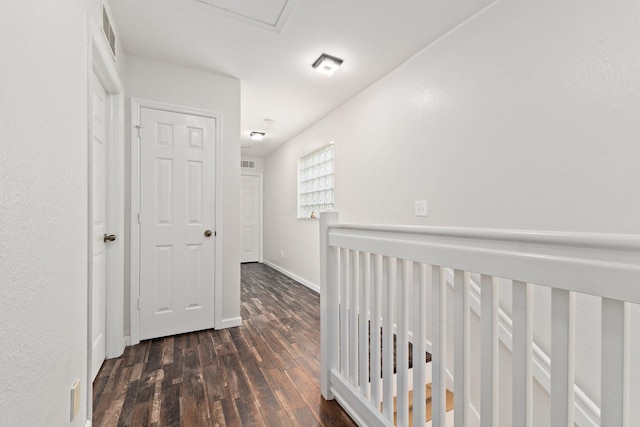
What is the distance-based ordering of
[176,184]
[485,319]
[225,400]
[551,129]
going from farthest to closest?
[176,184]
[225,400]
[551,129]
[485,319]

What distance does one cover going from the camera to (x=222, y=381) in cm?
186

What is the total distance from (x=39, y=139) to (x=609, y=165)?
7.40ft

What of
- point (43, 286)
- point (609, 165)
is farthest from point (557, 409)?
point (43, 286)

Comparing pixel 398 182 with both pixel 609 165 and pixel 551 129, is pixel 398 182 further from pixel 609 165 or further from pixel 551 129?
pixel 609 165

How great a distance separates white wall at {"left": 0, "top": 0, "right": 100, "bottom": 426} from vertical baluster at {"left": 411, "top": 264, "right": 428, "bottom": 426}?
1.23m

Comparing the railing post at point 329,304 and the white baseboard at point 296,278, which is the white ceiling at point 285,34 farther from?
the white baseboard at point 296,278

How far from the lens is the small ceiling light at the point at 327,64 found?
8.08 feet

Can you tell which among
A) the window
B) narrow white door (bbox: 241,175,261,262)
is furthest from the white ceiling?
narrow white door (bbox: 241,175,261,262)

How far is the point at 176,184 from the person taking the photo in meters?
2.57

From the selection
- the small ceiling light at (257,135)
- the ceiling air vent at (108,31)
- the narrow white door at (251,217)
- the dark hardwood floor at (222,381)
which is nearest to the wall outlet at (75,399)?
the dark hardwood floor at (222,381)

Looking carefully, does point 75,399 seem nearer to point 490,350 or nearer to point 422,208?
point 490,350

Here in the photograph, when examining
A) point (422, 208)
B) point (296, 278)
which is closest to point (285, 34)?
point (422, 208)

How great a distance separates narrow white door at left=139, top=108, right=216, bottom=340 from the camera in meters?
2.47

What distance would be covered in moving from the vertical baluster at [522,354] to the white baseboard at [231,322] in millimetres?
2426
